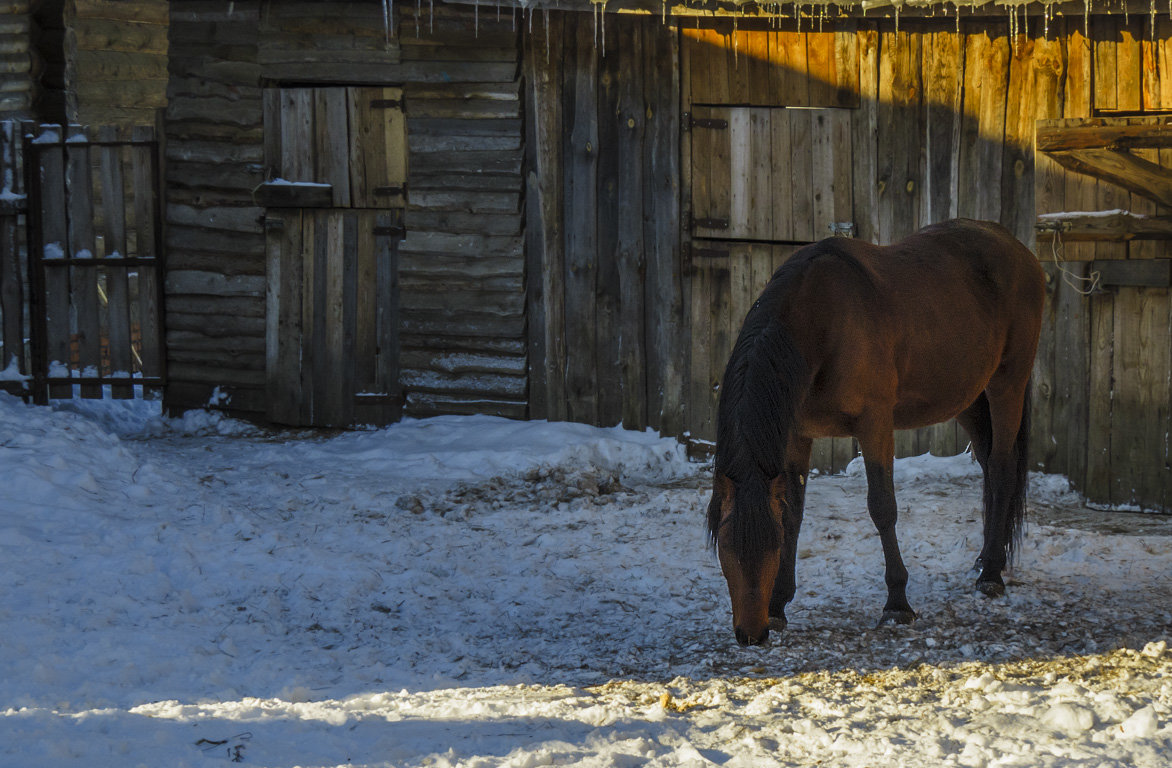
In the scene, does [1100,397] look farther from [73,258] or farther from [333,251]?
[73,258]

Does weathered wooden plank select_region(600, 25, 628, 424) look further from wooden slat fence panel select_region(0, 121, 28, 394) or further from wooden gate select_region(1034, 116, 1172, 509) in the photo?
wooden slat fence panel select_region(0, 121, 28, 394)

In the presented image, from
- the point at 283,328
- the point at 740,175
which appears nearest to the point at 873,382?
the point at 740,175

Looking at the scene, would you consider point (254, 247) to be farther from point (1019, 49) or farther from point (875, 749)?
point (875, 749)

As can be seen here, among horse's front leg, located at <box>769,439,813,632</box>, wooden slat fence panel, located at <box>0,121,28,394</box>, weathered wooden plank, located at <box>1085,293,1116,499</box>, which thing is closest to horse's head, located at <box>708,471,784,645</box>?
horse's front leg, located at <box>769,439,813,632</box>

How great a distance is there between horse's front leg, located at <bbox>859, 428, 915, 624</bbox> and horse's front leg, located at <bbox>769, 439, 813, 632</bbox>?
30 cm

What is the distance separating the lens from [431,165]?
9.11m

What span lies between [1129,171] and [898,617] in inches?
177

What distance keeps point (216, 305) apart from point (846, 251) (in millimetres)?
6386

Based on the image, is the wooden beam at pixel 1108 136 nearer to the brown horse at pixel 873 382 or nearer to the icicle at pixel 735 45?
the brown horse at pixel 873 382

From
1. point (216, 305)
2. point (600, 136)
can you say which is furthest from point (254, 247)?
point (600, 136)

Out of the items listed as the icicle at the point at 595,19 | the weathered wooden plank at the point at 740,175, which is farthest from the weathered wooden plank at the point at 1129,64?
the icicle at the point at 595,19

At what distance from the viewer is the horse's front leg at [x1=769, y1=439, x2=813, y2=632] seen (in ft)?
Result: 16.6

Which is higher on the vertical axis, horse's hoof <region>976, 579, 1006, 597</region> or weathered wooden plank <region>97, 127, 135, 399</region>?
weathered wooden plank <region>97, 127, 135, 399</region>

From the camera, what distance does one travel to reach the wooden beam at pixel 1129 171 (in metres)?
7.68
